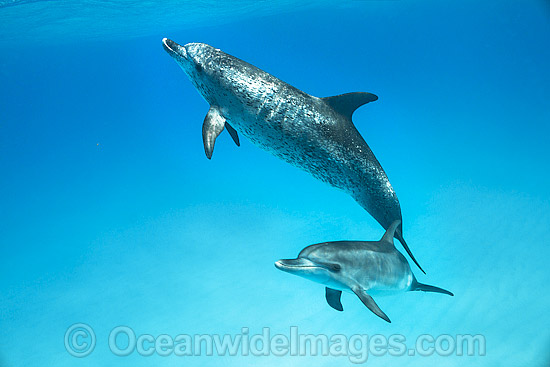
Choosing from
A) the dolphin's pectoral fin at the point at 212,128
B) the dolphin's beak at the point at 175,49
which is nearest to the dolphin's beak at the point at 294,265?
the dolphin's pectoral fin at the point at 212,128

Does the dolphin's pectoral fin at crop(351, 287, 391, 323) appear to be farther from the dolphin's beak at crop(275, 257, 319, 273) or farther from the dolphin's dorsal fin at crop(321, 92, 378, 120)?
the dolphin's dorsal fin at crop(321, 92, 378, 120)

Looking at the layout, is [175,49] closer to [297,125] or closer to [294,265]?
[297,125]

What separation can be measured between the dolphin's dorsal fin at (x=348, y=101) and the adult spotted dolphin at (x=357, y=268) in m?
2.18

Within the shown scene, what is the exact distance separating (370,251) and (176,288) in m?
9.11

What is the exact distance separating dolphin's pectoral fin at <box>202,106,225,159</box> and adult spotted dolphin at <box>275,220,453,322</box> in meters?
2.38

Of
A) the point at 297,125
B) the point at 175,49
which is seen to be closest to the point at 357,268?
the point at 297,125

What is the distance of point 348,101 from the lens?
6449 mm

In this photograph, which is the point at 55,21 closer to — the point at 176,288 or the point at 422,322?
the point at 176,288

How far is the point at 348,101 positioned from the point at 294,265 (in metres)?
3.14

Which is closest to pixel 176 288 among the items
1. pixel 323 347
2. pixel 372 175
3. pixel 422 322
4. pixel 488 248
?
pixel 323 347

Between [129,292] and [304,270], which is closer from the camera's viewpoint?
[304,270]

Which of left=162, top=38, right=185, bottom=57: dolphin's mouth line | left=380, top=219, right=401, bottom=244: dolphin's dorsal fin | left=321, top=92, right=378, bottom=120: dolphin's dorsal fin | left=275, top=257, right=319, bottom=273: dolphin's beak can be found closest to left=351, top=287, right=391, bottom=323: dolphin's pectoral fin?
left=275, top=257, right=319, bottom=273: dolphin's beak

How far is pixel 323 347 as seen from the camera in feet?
30.6

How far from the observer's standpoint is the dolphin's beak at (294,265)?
4.86 meters
